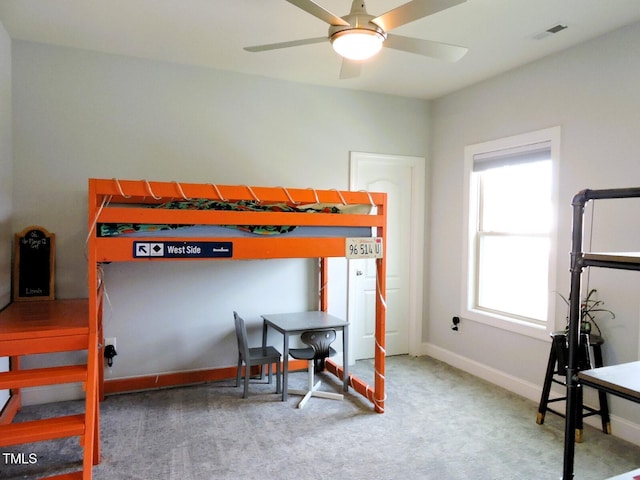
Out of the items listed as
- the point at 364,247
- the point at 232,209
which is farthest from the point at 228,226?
the point at 364,247

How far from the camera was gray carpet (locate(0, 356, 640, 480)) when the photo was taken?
2.39m

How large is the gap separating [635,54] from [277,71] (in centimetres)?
260

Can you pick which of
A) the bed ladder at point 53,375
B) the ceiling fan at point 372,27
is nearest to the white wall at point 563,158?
the ceiling fan at point 372,27

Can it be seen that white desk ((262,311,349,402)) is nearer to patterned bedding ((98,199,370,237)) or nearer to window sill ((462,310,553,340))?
patterned bedding ((98,199,370,237))

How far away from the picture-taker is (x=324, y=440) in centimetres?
272

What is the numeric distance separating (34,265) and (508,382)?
387 cm

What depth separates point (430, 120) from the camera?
15.1 feet

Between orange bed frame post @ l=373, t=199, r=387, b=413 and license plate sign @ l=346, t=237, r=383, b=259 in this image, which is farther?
orange bed frame post @ l=373, t=199, r=387, b=413

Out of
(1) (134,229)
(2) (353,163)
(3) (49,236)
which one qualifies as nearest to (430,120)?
(2) (353,163)

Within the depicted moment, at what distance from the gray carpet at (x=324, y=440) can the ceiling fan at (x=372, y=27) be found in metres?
2.27

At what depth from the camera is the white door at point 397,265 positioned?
435cm

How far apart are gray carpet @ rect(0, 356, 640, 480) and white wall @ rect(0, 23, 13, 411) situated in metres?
0.88

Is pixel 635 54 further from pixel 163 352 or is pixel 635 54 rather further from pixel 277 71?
pixel 163 352

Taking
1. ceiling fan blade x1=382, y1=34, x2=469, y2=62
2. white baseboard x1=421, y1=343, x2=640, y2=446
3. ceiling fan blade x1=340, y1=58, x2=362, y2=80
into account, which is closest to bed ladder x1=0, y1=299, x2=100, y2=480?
ceiling fan blade x1=340, y1=58, x2=362, y2=80
